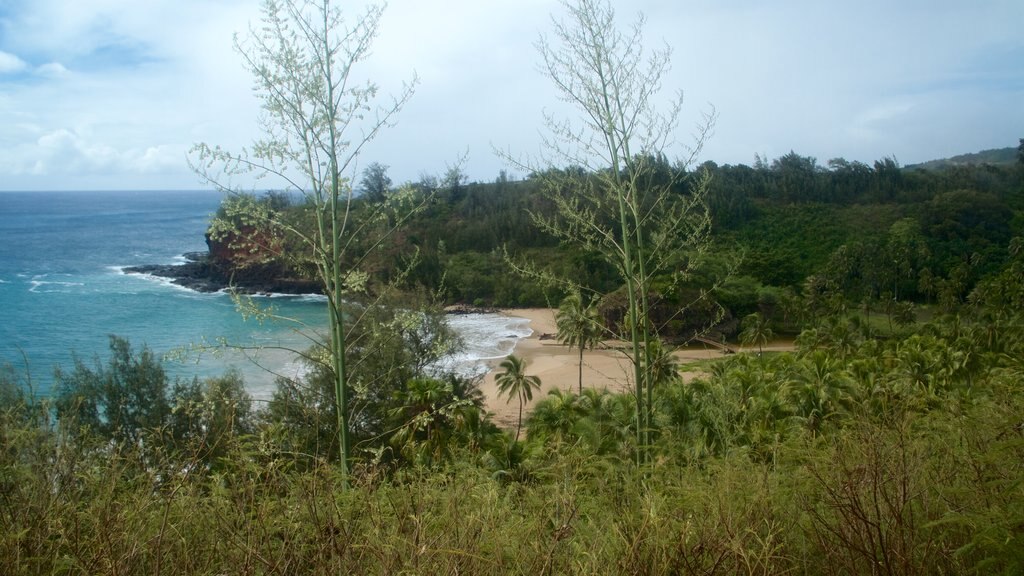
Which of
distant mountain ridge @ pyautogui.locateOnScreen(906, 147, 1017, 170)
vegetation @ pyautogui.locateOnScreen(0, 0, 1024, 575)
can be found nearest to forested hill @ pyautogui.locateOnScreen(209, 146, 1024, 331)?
distant mountain ridge @ pyautogui.locateOnScreen(906, 147, 1017, 170)

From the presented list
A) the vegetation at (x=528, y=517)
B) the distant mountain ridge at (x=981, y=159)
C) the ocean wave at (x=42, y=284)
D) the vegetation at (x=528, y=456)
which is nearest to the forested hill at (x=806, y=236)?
the distant mountain ridge at (x=981, y=159)

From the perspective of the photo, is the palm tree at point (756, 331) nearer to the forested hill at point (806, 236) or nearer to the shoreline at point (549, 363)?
the shoreline at point (549, 363)

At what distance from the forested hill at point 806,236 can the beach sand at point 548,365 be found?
5.57 ft

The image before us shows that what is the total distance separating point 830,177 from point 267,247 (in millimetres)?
45374

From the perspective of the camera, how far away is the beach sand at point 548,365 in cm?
2045

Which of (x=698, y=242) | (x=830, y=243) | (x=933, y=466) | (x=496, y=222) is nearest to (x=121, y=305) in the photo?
(x=496, y=222)

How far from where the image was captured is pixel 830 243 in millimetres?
36312

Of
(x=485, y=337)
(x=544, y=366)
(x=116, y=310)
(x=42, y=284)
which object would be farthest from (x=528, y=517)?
(x=42, y=284)

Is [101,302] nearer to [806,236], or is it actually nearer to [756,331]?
[756,331]

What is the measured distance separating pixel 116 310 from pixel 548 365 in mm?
15753

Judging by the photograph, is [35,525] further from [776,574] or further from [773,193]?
[773,193]

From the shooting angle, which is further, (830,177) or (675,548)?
(830,177)

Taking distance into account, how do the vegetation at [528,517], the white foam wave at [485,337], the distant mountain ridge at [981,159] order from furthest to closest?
the distant mountain ridge at [981,159] < the white foam wave at [485,337] < the vegetation at [528,517]

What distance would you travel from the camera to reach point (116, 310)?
25.2 m
